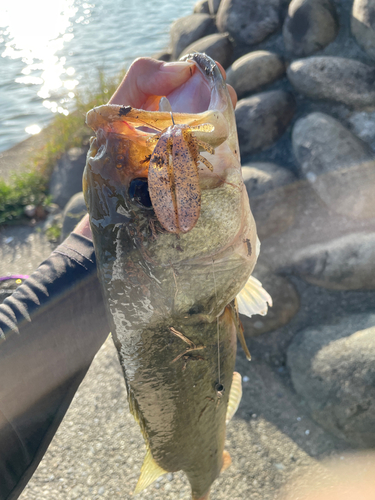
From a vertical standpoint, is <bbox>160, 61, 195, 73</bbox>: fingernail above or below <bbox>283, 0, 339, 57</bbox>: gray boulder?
above

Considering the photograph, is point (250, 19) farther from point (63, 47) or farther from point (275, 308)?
point (63, 47)

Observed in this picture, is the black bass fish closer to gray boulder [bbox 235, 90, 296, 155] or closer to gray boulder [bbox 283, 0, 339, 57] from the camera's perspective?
gray boulder [bbox 235, 90, 296, 155]

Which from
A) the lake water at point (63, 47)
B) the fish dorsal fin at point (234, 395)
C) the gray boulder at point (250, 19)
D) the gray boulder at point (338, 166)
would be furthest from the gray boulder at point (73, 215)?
the lake water at point (63, 47)

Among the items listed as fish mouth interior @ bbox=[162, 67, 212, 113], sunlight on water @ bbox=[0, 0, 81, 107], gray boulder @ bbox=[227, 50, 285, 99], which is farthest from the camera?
sunlight on water @ bbox=[0, 0, 81, 107]

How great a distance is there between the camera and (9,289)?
2.70 meters

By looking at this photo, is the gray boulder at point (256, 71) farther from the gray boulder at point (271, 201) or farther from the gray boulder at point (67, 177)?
the gray boulder at point (67, 177)

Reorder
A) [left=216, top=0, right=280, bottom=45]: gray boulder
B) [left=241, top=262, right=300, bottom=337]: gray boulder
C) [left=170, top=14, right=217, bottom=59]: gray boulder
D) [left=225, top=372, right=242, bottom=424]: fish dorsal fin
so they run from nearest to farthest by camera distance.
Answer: [left=225, top=372, right=242, bottom=424]: fish dorsal fin
[left=241, top=262, right=300, bottom=337]: gray boulder
[left=216, top=0, right=280, bottom=45]: gray boulder
[left=170, top=14, right=217, bottom=59]: gray boulder

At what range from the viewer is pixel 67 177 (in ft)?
23.3

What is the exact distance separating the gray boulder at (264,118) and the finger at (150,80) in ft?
9.24

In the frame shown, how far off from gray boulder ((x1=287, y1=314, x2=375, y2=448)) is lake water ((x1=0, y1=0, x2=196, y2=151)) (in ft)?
28.2

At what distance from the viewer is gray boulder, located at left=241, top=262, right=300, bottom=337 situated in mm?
3873

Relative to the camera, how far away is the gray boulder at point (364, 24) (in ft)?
13.0

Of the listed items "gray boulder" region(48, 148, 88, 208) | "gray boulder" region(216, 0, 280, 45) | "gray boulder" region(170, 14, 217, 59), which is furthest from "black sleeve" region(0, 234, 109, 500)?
"gray boulder" region(170, 14, 217, 59)

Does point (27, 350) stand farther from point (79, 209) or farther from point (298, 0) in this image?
point (298, 0)
